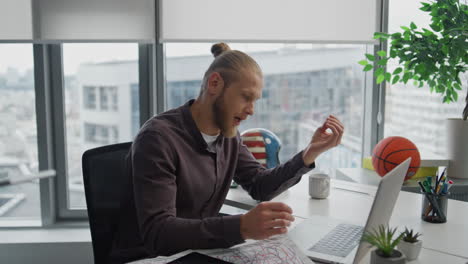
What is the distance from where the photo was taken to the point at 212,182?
154 cm

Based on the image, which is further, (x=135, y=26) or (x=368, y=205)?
(x=135, y=26)

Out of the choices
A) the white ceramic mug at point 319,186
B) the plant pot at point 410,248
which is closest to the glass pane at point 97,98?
the white ceramic mug at point 319,186

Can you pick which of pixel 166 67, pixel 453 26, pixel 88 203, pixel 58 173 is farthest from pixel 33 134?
pixel 453 26

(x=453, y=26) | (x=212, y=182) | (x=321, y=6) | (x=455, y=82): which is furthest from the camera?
(x=321, y=6)

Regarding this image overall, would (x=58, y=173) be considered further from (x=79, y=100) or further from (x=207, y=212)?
(x=207, y=212)

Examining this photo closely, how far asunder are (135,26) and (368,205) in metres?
1.55

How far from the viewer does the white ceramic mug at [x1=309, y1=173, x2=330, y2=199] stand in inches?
71.3

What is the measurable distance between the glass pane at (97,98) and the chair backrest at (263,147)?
1.03 metres

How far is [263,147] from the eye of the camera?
1925 millimetres

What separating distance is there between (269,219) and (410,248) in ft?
1.33

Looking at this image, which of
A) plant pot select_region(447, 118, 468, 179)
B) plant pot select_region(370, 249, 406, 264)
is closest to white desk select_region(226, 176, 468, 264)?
plant pot select_region(370, 249, 406, 264)

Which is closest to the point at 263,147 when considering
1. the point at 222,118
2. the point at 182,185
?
the point at 222,118

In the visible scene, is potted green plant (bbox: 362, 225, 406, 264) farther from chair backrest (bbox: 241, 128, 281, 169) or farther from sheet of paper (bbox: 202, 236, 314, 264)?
chair backrest (bbox: 241, 128, 281, 169)

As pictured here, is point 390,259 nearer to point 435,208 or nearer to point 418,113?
point 435,208
